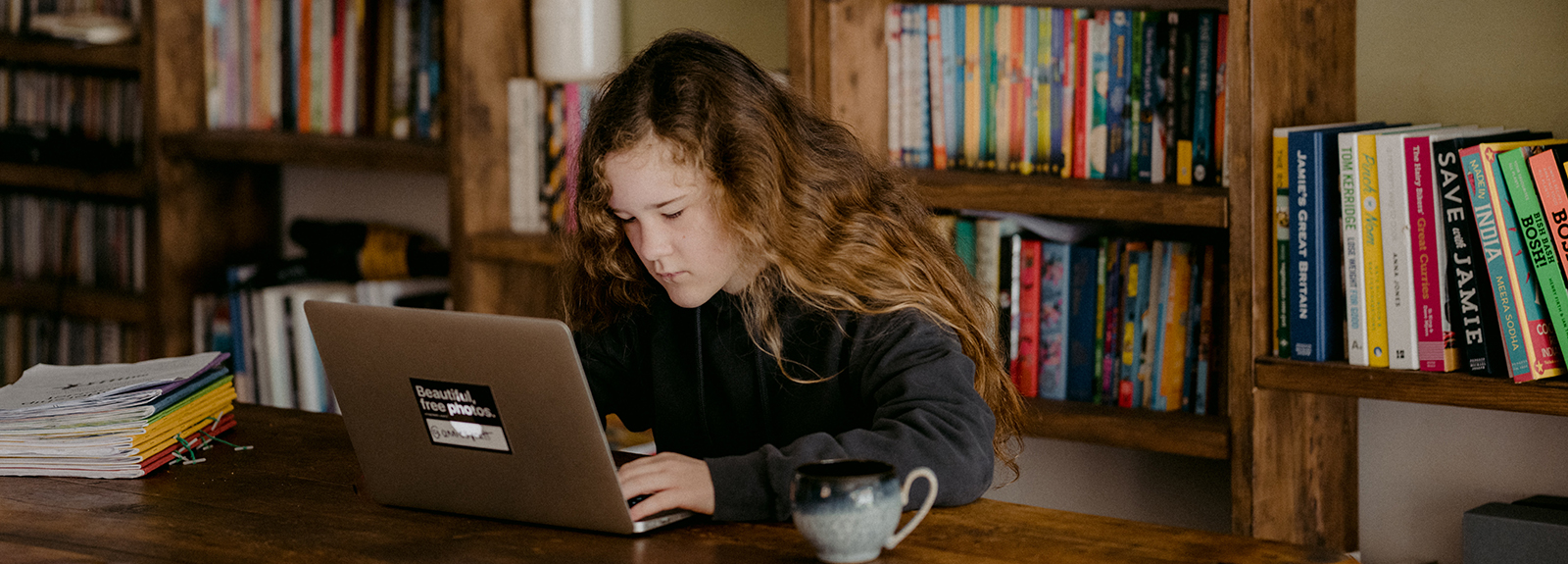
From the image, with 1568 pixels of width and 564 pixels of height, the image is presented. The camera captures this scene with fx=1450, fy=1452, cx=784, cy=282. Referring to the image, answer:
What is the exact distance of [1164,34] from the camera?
1.90 m

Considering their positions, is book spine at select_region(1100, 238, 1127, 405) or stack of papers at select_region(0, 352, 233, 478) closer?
stack of papers at select_region(0, 352, 233, 478)

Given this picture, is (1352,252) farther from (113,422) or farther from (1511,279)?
(113,422)

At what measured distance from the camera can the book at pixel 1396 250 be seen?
5.37 ft

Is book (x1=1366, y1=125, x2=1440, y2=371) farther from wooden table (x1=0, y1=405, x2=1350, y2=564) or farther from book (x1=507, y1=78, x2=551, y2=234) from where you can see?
book (x1=507, y1=78, x2=551, y2=234)

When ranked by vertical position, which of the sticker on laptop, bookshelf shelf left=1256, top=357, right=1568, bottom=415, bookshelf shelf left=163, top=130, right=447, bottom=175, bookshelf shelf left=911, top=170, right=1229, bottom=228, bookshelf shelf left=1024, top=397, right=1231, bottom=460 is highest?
bookshelf shelf left=163, top=130, right=447, bottom=175

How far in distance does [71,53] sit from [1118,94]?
6.77ft

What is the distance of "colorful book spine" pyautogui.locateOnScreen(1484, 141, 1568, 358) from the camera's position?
1.55 m

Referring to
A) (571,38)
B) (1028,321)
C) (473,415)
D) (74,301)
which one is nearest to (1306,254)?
(1028,321)

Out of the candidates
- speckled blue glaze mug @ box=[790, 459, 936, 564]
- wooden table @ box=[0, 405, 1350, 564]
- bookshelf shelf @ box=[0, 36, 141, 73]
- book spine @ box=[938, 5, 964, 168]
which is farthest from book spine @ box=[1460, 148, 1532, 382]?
bookshelf shelf @ box=[0, 36, 141, 73]

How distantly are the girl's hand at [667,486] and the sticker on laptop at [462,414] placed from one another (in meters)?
0.11

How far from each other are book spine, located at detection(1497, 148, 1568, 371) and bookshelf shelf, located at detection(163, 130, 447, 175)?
1621mm

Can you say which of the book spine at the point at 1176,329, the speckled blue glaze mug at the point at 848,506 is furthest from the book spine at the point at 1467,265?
the speckled blue glaze mug at the point at 848,506

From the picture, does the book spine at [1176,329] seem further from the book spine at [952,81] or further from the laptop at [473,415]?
the laptop at [473,415]

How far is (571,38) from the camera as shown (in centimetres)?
238
